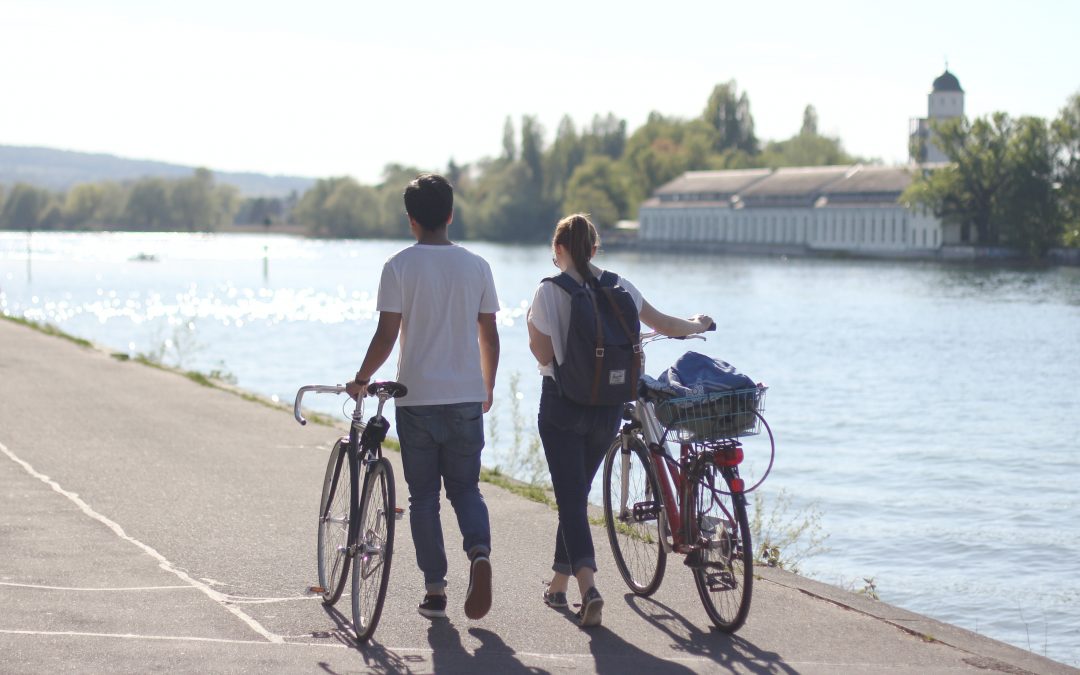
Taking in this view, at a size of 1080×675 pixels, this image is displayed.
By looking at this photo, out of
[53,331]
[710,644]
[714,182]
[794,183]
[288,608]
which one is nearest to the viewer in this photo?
[710,644]

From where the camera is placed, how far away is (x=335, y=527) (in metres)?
6.59

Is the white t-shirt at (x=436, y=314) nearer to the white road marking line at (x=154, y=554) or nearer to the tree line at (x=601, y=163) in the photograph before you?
the white road marking line at (x=154, y=554)

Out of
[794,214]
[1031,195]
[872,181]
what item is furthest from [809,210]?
[1031,195]

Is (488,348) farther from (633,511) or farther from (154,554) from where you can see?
(154,554)

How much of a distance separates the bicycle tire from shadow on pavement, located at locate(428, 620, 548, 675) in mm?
960

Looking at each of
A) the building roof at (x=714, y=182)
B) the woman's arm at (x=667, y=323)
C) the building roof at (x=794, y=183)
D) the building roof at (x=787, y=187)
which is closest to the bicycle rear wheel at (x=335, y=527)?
the woman's arm at (x=667, y=323)

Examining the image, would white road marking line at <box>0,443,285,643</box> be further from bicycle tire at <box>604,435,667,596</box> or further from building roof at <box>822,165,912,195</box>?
building roof at <box>822,165,912,195</box>

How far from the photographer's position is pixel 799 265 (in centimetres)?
13625

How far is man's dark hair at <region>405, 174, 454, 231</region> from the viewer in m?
5.93

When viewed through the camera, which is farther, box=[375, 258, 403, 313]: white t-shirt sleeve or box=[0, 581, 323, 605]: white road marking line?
box=[0, 581, 323, 605]: white road marking line

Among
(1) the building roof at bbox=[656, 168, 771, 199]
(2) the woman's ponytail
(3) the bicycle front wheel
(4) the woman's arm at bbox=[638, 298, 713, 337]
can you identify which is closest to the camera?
(3) the bicycle front wheel

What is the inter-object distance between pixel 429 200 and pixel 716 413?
1442 mm

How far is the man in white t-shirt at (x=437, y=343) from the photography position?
5.94 meters

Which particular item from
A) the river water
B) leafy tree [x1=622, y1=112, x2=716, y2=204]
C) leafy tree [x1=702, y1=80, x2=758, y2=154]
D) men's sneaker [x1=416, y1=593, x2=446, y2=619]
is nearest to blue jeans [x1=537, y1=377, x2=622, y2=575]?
men's sneaker [x1=416, y1=593, x2=446, y2=619]
